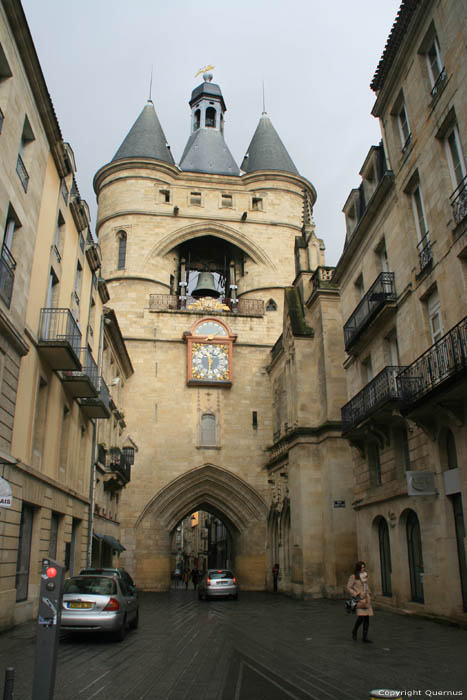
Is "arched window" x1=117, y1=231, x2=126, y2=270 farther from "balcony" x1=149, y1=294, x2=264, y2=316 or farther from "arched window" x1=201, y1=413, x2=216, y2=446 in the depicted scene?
"arched window" x1=201, y1=413, x2=216, y2=446

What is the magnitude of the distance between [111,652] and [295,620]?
19.8 feet

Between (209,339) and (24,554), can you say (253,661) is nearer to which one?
(24,554)

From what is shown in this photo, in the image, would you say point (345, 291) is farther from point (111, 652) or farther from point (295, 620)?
point (111, 652)

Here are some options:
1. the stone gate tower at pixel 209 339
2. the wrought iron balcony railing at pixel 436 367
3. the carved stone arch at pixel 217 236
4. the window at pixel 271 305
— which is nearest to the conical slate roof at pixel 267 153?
the stone gate tower at pixel 209 339

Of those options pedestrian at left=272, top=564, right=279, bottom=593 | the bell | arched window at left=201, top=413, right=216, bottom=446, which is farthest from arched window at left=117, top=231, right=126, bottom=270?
pedestrian at left=272, top=564, right=279, bottom=593

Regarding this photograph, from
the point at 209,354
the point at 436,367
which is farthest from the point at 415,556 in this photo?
the point at 209,354

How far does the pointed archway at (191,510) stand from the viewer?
27234 mm

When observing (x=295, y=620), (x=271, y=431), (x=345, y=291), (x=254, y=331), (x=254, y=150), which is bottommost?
(x=295, y=620)

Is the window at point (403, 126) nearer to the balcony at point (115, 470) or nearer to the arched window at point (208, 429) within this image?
the balcony at point (115, 470)

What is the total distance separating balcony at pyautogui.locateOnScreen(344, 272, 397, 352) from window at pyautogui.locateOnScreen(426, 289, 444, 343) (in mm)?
1558

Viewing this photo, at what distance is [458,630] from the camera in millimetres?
10672

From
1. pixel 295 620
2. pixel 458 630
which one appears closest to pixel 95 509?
pixel 295 620

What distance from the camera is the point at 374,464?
647 inches

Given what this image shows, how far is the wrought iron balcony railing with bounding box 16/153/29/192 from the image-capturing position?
40.8 ft
